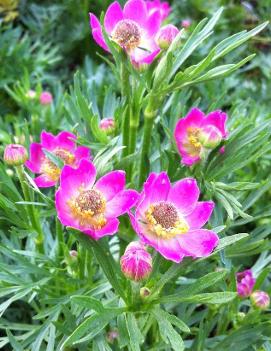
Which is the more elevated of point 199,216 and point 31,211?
point 31,211

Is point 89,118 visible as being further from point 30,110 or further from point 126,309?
point 30,110

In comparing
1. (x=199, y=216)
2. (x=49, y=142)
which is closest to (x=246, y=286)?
(x=199, y=216)

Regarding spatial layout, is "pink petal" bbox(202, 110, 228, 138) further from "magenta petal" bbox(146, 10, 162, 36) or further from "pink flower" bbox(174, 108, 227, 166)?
"magenta petal" bbox(146, 10, 162, 36)

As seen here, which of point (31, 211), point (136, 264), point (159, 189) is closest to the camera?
point (136, 264)

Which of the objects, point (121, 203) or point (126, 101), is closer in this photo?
point (121, 203)

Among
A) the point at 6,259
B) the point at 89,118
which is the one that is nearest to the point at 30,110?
the point at 6,259

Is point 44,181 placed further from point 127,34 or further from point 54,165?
point 127,34
